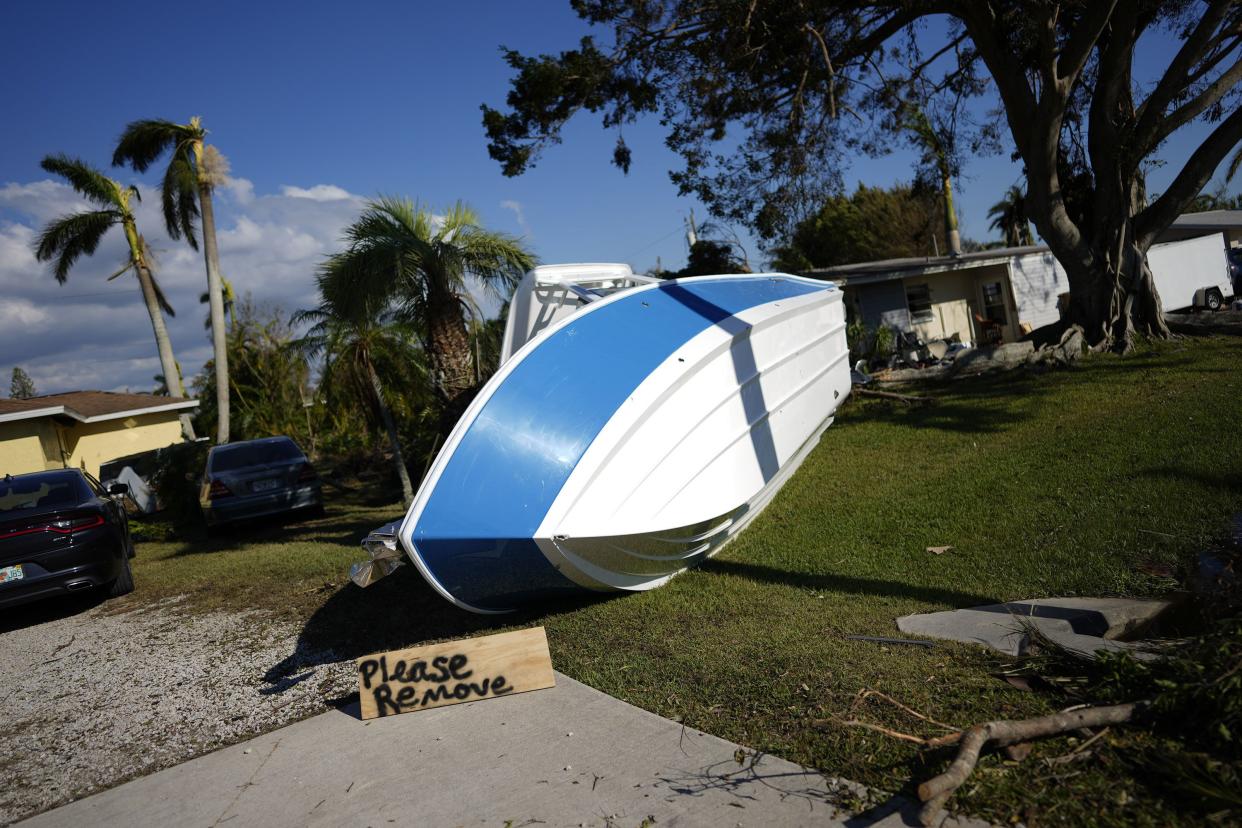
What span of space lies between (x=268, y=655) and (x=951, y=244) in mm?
26824

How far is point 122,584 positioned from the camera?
912 centimetres

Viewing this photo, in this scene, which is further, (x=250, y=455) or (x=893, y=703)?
(x=250, y=455)

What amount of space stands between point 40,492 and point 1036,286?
24.9 meters

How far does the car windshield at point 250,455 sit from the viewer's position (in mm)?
12531

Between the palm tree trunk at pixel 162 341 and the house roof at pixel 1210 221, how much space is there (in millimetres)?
33379

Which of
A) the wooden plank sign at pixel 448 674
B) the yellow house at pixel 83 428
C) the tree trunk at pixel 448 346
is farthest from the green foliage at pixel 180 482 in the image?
the wooden plank sign at pixel 448 674

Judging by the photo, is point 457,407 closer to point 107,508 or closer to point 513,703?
point 107,508

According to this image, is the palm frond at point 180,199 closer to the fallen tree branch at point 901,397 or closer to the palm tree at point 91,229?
the palm tree at point 91,229

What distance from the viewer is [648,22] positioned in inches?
510

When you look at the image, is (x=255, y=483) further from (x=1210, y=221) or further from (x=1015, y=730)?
(x=1210, y=221)

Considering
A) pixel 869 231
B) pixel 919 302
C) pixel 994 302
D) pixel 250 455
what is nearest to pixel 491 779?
pixel 250 455

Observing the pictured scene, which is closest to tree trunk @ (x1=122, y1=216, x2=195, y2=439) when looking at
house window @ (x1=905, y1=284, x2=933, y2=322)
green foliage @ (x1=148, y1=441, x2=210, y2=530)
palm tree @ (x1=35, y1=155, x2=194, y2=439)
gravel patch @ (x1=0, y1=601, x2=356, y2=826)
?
palm tree @ (x1=35, y1=155, x2=194, y2=439)

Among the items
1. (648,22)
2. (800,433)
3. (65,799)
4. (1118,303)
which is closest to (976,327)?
(1118,303)

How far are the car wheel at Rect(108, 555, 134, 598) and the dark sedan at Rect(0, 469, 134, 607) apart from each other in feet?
0.52
